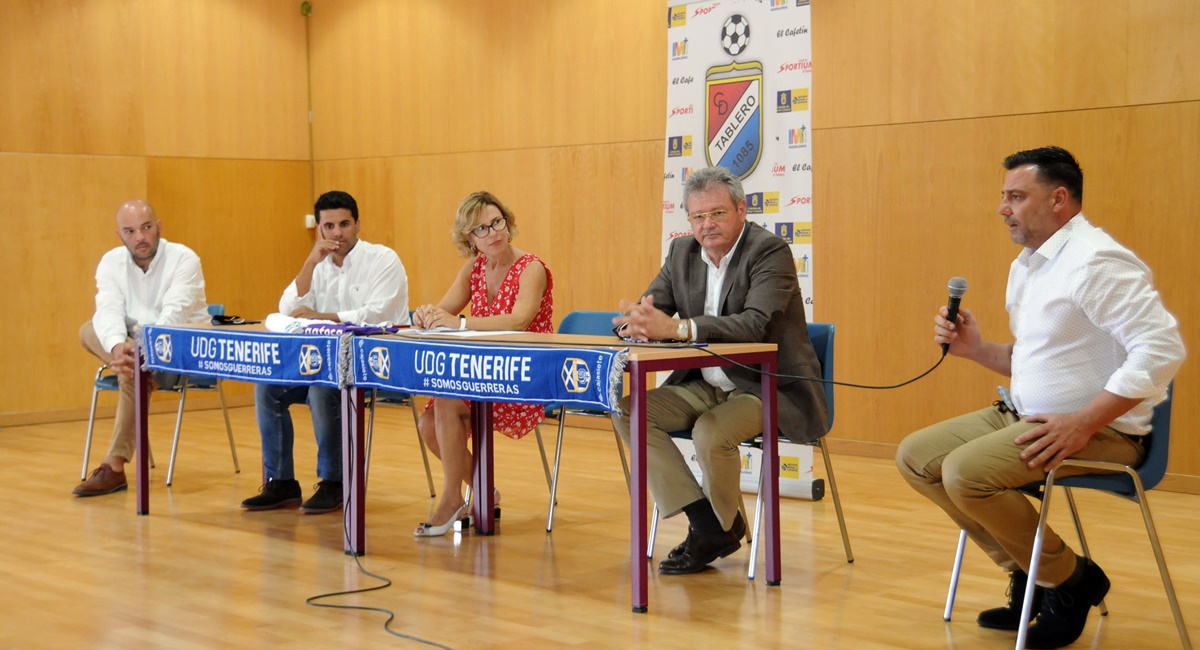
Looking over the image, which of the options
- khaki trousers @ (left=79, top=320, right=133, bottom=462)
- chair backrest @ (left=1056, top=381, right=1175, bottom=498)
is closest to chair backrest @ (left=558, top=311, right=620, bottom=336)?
khaki trousers @ (left=79, top=320, right=133, bottom=462)

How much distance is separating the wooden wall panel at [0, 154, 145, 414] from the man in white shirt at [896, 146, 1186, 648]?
607cm

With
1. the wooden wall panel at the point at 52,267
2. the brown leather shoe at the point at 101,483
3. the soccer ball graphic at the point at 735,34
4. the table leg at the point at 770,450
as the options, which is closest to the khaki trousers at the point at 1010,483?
the table leg at the point at 770,450

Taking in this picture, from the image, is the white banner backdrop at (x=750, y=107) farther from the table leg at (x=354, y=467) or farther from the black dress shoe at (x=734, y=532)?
the table leg at (x=354, y=467)

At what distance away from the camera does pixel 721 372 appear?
386 cm

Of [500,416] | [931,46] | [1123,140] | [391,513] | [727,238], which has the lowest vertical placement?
[391,513]

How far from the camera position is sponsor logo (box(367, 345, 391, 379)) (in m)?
3.91

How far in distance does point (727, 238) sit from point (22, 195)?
17.5 feet

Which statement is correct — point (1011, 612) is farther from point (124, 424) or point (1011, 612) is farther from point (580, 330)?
point (124, 424)

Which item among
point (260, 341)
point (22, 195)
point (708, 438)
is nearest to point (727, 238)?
point (708, 438)

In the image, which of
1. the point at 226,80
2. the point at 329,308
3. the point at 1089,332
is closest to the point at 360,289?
the point at 329,308

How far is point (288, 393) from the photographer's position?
501 centimetres

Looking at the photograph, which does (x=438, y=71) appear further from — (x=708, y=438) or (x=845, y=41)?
(x=708, y=438)

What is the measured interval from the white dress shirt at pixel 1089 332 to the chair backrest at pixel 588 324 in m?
1.83

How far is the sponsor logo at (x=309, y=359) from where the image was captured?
13.5ft
